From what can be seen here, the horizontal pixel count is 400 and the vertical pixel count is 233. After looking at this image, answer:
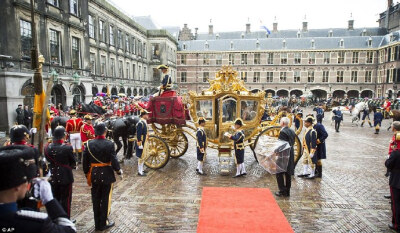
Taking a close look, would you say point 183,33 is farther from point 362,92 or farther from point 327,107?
point 362,92

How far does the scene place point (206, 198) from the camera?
5.52 m

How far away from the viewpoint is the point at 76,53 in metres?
18.1

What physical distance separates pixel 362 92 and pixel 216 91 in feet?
143

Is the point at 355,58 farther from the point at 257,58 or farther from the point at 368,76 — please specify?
the point at 257,58

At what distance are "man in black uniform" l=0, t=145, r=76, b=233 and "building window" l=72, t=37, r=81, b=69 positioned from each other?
1764cm

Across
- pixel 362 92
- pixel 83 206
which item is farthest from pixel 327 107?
pixel 83 206

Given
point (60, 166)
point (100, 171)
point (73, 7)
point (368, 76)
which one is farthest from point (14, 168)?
point (368, 76)

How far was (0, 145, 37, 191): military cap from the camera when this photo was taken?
6.01 ft

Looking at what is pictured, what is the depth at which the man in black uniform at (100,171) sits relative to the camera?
13.9ft

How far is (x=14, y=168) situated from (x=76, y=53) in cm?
1852

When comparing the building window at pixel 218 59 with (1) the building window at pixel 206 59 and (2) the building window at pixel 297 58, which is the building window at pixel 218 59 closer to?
(1) the building window at pixel 206 59

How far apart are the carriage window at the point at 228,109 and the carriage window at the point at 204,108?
0.44 m

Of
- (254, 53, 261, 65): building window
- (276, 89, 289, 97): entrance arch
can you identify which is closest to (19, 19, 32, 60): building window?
(254, 53, 261, 65): building window

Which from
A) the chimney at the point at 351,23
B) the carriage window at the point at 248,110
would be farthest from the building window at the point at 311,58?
the carriage window at the point at 248,110
